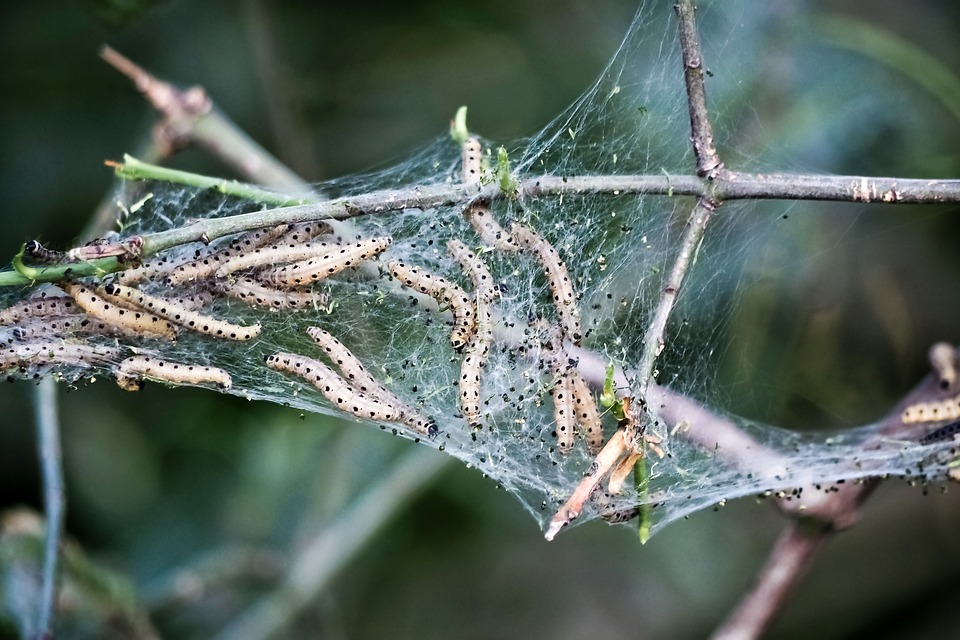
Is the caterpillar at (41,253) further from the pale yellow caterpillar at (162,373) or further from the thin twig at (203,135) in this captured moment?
the thin twig at (203,135)

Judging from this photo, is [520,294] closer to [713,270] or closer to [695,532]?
[713,270]

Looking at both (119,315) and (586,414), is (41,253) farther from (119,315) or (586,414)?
(586,414)

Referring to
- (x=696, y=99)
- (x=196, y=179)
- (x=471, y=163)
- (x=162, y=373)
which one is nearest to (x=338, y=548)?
(x=162, y=373)

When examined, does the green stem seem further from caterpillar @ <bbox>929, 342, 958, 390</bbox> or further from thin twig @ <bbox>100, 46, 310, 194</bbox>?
caterpillar @ <bbox>929, 342, 958, 390</bbox>

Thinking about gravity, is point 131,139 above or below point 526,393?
above

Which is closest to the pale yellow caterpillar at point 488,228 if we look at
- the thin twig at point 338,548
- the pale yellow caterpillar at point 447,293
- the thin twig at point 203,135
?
the pale yellow caterpillar at point 447,293

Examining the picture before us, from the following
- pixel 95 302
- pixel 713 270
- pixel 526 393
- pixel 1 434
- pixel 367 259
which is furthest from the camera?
pixel 1 434

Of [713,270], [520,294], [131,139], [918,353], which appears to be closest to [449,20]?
[131,139]
